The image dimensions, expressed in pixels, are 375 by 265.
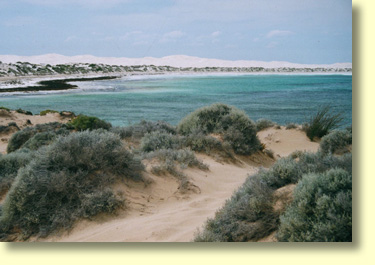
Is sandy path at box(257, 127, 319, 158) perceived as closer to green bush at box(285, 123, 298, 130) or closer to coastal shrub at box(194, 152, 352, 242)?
green bush at box(285, 123, 298, 130)

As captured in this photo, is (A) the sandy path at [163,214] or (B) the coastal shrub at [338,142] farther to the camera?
(B) the coastal shrub at [338,142]

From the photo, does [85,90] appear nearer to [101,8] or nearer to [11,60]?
[11,60]

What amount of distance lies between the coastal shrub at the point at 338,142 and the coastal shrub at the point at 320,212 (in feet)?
7.98

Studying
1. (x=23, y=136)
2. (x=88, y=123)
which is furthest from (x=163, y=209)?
(x=23, y=136)

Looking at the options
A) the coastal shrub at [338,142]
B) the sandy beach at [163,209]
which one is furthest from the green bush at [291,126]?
the coastal shrub at [338,142]

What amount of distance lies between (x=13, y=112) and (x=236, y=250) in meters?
9.36

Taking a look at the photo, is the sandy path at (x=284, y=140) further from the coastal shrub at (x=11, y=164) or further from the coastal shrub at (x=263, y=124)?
the coastal shrub at (x=11, y=164)

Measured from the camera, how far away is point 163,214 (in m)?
4.40

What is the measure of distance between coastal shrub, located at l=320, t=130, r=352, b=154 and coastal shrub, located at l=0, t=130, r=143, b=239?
2999mm

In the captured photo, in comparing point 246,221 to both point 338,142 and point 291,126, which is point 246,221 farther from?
point 291,126

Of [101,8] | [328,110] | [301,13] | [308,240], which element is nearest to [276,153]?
[328,110]

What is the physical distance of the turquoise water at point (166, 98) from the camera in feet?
30.6

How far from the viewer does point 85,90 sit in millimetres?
10758

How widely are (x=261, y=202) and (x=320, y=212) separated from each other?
59 cm
